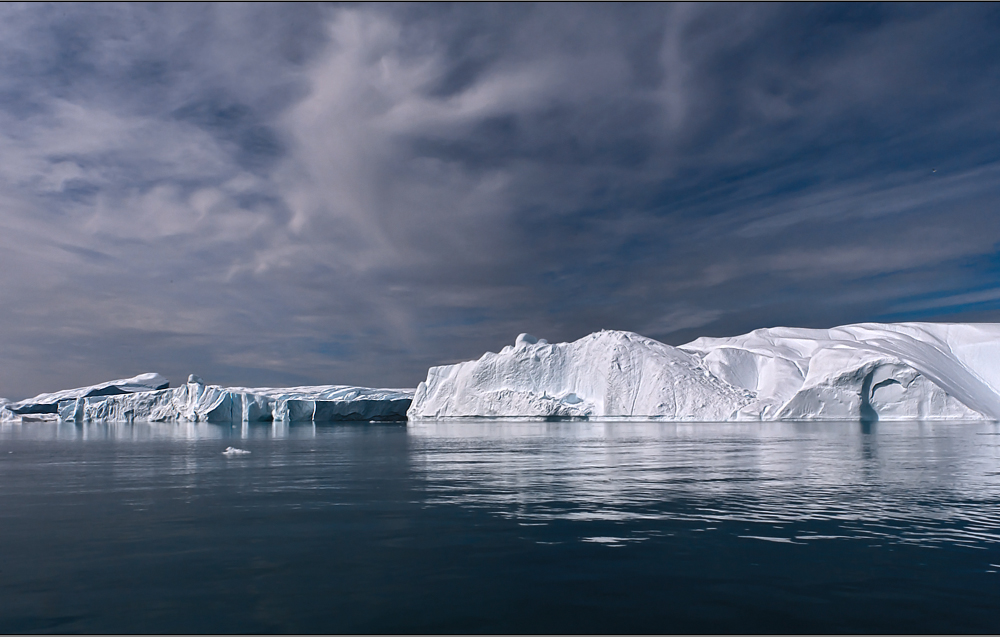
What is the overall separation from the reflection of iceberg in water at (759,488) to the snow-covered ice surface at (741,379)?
1192 inches

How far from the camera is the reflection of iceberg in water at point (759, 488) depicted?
8680 mm

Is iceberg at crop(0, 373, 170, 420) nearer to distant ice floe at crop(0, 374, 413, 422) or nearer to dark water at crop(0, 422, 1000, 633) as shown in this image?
distant ice floe at crop(0, 374, 413, 422)

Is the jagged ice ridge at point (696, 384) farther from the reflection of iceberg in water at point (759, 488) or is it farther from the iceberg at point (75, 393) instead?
the reflection of iceberg in water at point (759, 488)

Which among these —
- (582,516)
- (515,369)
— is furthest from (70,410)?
(582,516)

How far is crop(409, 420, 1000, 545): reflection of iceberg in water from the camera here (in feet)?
28.5

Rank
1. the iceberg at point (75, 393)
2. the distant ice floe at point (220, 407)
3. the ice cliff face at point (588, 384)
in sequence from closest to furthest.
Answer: the ice cliff face at point (588, 384)
the distant ice floe at point (220, 407)
the iceberg at point (75, 393)

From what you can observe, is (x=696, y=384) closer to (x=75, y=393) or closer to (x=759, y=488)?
(x=759, y=488)

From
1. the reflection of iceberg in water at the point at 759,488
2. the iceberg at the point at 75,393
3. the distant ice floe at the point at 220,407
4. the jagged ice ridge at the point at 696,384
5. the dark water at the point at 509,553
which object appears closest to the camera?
the dark water at the point at 509,553

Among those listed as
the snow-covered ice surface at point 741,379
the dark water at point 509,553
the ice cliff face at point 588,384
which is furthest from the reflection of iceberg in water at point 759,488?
the ice cliff face at point 588,384

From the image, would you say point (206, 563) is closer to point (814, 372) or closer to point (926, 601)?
point (926, 601)

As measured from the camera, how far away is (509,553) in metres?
7.08

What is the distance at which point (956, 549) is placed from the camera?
7.02m

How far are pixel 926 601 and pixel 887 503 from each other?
18.5 ft

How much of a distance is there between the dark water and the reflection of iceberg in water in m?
0.08
